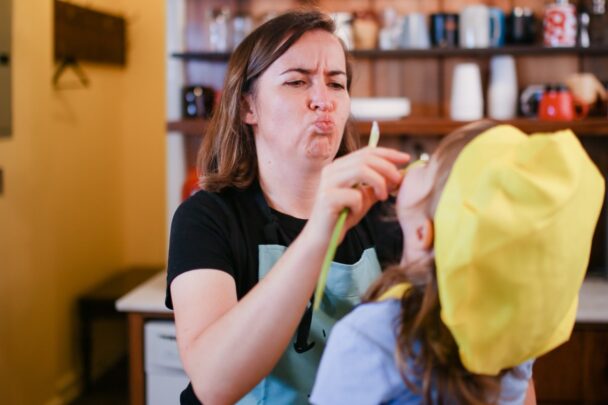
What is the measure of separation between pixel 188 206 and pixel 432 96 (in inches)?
88.8

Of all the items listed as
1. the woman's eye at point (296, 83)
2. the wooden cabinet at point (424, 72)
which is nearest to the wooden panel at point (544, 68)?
the wooden cabinet at point (424, 72)

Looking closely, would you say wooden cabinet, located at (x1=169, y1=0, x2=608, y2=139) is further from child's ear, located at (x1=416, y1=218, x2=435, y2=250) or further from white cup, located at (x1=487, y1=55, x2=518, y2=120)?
child's ear, located at (x1=416, y1=218, x2=435, y2=250)

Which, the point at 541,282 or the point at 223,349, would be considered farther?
the point at 223,349

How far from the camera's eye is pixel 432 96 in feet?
11.3

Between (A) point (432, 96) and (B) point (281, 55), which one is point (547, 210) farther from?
(A) point (432, 96)

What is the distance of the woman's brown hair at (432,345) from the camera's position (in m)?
0.97

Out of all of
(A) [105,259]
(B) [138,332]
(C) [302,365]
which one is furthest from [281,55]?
(A) [105,259]

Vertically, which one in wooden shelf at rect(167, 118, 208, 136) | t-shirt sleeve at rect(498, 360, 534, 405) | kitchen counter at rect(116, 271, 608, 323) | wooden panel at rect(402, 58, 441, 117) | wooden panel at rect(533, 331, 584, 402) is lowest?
wooden panel at rect(533, 331, 584, 402)

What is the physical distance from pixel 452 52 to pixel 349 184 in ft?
7.77

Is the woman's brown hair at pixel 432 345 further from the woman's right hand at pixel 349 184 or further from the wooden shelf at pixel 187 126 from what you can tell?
the wooden shelf at pixel 187 126

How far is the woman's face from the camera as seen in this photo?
4.53ft

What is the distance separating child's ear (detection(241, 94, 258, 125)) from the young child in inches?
21.5

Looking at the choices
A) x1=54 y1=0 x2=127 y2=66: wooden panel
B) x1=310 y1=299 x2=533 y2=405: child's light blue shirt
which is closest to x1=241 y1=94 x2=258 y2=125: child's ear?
x1=310 y1=299 x2=533 y2=405: child's light blue shirt

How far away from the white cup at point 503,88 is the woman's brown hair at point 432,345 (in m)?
2.34
